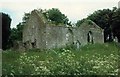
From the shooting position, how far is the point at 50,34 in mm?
34344

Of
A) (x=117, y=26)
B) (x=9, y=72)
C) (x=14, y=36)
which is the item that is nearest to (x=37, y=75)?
(x=9, y=72)

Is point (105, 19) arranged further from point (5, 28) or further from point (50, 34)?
point (50, 34)

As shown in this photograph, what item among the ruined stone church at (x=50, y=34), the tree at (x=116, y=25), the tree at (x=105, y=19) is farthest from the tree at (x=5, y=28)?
the tree at (x=116, y=25)

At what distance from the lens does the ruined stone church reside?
3428 cm

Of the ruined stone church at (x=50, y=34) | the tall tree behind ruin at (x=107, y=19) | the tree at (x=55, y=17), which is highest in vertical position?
the tree at (x=55, y=17)

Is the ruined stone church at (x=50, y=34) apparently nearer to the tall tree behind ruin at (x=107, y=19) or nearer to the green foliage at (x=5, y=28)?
the tall tree behind ruin at (x=107, y=19)

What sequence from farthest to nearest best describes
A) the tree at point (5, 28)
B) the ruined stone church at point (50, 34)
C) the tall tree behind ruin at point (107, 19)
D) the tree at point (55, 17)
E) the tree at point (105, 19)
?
the tree at point (55, 17), the tree at point (105, 19), the tree at point (5, 28), the tall tree behind ruin at point (107, 19), the ruined stone church at point (50, 34)

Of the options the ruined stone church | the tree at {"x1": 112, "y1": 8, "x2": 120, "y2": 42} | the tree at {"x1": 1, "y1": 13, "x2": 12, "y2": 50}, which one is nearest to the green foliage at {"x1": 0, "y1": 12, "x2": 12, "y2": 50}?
the tree at {"x1": 1, "y1": 13, "x2": 12, "y2": 50}

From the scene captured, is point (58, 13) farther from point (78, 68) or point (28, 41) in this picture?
point (78, 68)

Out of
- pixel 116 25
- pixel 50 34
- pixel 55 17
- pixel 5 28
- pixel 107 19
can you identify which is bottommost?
pixel 50 34

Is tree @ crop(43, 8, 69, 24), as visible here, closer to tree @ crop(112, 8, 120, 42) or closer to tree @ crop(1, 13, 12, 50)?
tree @ crop(1, 13, 12, 50)

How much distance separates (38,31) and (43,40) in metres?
1.46

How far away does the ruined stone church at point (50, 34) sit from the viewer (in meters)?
34.3

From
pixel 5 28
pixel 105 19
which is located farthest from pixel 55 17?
pixel 5 28
